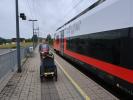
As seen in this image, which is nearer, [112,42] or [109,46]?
[112,42]

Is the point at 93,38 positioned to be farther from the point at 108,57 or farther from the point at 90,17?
the point at 108,57

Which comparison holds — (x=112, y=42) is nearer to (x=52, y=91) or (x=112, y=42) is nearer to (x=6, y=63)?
(x=52, y=91)

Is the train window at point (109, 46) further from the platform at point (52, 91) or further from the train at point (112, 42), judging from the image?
the platform at point (52, 91)

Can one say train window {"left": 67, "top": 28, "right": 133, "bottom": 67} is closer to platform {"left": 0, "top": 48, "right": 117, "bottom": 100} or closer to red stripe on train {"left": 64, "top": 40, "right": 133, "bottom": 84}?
red stripe on train {"left": 64, "top": 40, "right": 133, "bottom": 84}

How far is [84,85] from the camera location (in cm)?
1365

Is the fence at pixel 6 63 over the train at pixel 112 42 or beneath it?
beneath

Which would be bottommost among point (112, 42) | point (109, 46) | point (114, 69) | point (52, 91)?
point (52, 91)

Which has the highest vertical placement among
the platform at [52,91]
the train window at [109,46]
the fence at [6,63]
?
the train window at [109,46]

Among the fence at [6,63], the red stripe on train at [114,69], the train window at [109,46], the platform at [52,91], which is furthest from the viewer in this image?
the fence at [6,63]

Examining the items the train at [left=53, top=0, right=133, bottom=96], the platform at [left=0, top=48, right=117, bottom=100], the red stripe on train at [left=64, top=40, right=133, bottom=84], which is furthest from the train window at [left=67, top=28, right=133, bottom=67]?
the platform at [left=0, top=48, right=117, bottom=100]

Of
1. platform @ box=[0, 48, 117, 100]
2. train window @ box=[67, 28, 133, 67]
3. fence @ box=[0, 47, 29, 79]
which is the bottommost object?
platform @ box=[0, 48, 117, 100]

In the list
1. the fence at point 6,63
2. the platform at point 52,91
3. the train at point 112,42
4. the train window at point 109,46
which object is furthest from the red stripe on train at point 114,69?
the fence at point 6,63

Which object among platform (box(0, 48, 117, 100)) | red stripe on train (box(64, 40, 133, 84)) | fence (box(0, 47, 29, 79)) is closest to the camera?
red stripe on train (box(64, 40, 133, 84))

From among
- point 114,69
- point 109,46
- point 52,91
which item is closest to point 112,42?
point 109,46
